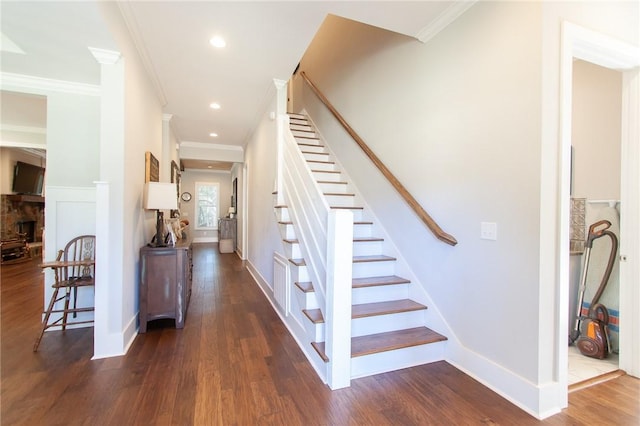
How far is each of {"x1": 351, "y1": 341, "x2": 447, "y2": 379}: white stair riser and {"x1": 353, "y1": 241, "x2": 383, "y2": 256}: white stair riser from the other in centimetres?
106

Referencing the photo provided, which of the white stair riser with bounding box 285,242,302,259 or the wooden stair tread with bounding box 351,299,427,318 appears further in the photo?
the white stair riser with bounding box 285,242,302,259

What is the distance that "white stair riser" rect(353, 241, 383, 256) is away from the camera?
9.92 feet

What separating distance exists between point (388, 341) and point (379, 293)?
0.46 metres

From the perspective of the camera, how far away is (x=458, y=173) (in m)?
2.19

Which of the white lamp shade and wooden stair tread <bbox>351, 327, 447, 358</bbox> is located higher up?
the white lamp shade

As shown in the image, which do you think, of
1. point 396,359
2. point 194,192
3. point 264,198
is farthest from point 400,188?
point 194,192

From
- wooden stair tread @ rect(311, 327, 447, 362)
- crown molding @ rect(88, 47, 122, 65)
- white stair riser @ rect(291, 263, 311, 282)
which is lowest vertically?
wooden stair tread @ rect(311, 327, 447, 362)

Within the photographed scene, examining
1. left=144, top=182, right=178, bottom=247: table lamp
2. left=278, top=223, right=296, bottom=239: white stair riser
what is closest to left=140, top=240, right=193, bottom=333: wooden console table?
left=144, top=182, right=178, bottom=247: table lamp

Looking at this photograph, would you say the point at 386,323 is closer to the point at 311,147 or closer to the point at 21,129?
the point at 311,147

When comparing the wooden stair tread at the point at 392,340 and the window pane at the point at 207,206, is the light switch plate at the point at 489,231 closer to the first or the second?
the wooden stair tread at the point at 392,340

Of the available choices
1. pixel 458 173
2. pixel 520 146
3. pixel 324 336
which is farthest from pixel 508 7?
pixel 324 336

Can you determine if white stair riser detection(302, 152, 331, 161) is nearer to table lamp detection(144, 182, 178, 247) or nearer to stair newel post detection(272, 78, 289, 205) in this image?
stair newel post detection(272, 78, 289, 205)

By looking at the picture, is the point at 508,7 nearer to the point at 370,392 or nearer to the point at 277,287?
the point at 370,392

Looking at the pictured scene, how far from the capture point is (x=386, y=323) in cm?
240
